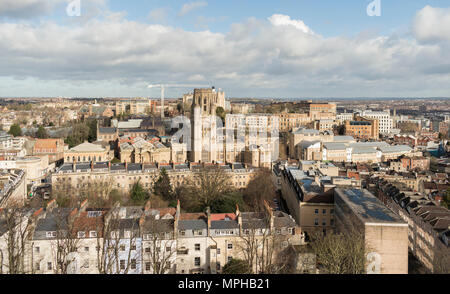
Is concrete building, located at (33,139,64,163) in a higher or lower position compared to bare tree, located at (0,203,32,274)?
higher

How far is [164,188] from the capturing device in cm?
2786

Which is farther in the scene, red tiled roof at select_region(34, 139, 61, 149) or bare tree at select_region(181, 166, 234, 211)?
red tiled roof at select_region(34, 139, 61, 149)

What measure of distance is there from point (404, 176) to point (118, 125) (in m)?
43.2

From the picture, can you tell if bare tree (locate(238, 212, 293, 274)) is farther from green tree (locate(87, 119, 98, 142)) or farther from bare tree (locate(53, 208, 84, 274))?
green tree (locate(87, 119, 98, 142))

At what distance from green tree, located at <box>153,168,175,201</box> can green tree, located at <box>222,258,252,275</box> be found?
43.5 feet

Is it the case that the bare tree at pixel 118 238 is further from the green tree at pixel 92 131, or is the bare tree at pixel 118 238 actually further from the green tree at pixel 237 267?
the green tree at pixel 92 131

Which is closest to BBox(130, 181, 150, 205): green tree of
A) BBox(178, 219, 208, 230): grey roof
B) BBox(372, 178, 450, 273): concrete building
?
BBox(178, 219, 208, 230): grey roof

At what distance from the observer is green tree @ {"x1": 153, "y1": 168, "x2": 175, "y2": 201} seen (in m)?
27.6

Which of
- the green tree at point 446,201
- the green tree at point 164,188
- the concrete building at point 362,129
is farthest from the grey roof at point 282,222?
the concrete building at point 362,129

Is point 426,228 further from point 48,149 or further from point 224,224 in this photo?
point 48,149

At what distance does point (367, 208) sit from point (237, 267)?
682cm
